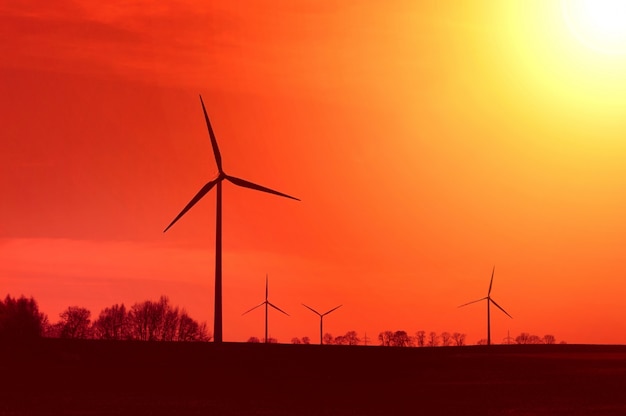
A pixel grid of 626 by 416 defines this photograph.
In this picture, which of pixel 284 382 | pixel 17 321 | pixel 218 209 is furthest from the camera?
pixel 17 321

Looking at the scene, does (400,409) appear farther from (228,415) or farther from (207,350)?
(207,350)

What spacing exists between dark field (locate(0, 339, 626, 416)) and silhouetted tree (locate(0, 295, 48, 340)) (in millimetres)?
15772

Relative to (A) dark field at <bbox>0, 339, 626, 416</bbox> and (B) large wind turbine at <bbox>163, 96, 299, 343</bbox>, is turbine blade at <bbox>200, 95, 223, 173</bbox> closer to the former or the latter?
(B) large wind turbine at <bbox>163, 96, 299, 343</bbox>

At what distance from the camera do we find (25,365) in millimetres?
84438

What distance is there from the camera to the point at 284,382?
79812mm

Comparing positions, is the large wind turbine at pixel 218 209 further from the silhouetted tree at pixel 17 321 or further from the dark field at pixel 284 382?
the silhouetted tree at pixel 17 321

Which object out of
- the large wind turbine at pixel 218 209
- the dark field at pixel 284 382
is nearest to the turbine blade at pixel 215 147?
the large wind turbine at pixel 218 209

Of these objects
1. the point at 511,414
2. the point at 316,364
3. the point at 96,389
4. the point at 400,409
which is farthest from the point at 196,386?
the point at 316,364

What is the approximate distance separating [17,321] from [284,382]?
6641cm

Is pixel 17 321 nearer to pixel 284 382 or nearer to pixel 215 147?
pixel 215 147

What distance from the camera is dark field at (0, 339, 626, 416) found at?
59656mm

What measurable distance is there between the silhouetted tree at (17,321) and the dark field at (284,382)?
1577cm

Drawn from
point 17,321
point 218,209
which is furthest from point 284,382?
point 17,321

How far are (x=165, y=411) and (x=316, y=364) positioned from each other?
154 ft
